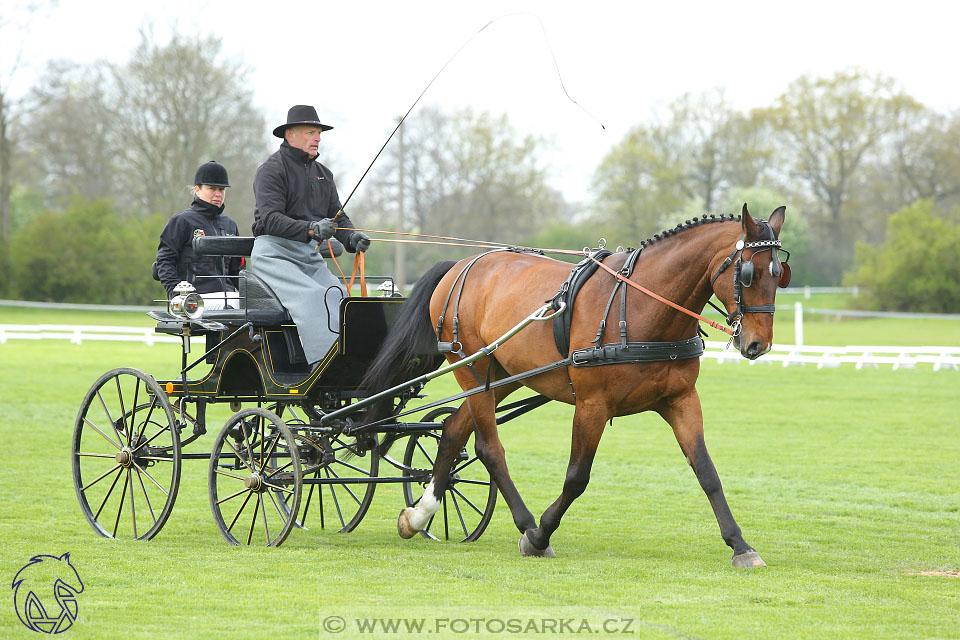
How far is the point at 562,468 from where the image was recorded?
36.2 feet

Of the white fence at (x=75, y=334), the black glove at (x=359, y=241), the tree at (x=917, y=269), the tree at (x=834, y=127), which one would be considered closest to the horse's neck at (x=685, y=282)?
the black glove at (x=359, y=241)

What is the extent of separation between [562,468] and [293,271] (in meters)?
4.82

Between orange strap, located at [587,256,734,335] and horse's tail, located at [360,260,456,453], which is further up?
orange strap, located at [587,256,734,335]

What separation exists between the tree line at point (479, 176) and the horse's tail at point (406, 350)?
28143mm

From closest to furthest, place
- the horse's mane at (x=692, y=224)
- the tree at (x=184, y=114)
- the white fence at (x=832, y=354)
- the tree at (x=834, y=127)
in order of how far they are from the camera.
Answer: the horse's mane at (x=692, y=224), the white fence at (x=832, y=354), the tree at (x=184, y=114), the tree at (x=834, y=127)

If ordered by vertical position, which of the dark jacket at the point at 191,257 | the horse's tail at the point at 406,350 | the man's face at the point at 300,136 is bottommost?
the horse's tail at the point at 406,350

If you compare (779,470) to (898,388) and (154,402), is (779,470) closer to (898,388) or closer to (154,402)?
(154,402)

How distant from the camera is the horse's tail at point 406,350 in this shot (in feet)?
22.6

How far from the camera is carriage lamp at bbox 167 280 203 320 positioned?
6.95m

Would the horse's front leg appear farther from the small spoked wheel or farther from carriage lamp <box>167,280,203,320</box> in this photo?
carriage lamp <box>167,280,203,320</box>

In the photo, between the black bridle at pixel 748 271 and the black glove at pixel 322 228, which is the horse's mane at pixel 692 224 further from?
the black glove at pixel 322 228

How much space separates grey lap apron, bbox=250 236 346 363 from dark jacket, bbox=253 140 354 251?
119 millimetres

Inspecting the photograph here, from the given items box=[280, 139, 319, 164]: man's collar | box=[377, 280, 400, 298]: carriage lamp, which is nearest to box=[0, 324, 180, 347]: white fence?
box=[377, 280, 400, 298]: carriage lamp

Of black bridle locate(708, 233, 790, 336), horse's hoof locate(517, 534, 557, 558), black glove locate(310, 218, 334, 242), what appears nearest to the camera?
black bridle locate(708, 233, 790, 336)
